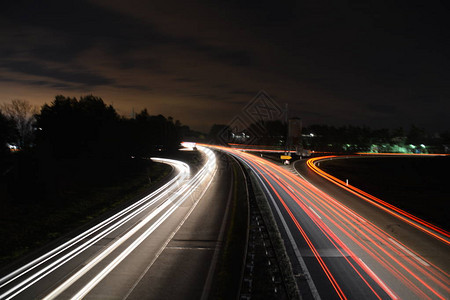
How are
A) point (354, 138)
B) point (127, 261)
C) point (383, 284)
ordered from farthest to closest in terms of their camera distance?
point (354, 138)
point (127, 261)
point (383, 284)

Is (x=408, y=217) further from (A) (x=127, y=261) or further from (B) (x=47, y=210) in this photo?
(B) (x=47, y=210)

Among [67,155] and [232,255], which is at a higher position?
[67,155]

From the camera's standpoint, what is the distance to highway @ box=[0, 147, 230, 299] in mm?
9125

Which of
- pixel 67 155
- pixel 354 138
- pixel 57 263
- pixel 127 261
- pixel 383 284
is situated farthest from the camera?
pixel 354 138

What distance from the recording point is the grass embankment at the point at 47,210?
13.6m

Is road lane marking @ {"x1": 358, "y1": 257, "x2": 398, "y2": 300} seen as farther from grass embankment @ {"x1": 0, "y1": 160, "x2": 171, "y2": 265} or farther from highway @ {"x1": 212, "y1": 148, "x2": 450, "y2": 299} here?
grass embankment @ {"x1": 0, "y1": 160, "x2": 171, "y2": 265}

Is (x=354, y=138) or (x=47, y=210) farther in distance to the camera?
(x=354, y=138)

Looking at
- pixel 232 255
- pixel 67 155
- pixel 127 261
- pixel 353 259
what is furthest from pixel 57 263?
pixel 67 155

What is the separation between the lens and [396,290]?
9047mm

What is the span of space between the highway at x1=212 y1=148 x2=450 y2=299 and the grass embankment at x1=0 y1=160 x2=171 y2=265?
12.9 metres

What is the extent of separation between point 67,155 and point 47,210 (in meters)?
14.1

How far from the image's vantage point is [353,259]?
11.2 m

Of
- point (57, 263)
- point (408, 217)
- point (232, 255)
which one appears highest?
point (408, 217)

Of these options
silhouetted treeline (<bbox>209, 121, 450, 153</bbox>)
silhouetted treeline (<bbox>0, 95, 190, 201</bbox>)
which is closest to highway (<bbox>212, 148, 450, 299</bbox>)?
silhouetted treeline (<bbox>0, 95, 190, 201</bbox>)
